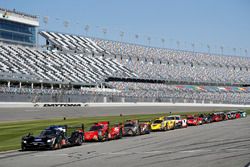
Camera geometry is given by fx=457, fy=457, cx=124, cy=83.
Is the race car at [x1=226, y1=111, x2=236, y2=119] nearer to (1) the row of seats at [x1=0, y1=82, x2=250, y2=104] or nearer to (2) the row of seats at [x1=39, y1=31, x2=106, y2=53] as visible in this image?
(1) the row of seats at [x1=0, y1=82, x2=250, y2=104]

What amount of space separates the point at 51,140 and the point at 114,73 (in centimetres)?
8309

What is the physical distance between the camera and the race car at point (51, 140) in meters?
24.2

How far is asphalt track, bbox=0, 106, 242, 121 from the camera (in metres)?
52.4

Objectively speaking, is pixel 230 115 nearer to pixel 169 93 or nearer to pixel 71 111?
pixel 71 111

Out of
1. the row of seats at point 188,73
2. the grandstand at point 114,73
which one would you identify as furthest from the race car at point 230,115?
the row of seats at point 188,73

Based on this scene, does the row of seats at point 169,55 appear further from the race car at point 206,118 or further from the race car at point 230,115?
the race car at point 206,118

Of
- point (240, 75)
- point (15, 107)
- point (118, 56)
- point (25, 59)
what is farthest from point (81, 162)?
point (240, 75)

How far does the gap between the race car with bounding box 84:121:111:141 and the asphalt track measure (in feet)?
70.9

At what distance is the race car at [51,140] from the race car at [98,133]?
2.77 meters

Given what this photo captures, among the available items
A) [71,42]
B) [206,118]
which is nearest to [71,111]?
[206,118]

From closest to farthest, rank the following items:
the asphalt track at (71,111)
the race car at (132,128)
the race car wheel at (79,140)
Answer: the race car wheel at (79,140) < the race car at (132,128) < the asphalt track at (71,111)

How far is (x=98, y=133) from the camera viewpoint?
96.7ft

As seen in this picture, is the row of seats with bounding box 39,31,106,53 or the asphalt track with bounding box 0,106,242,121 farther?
the row of seats with bounding box 39,31,106,53

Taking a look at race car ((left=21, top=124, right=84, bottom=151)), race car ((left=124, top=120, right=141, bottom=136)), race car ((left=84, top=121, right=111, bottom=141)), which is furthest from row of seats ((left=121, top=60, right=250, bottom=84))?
race car ((left=21, top=124, right=84, bottom=151))
